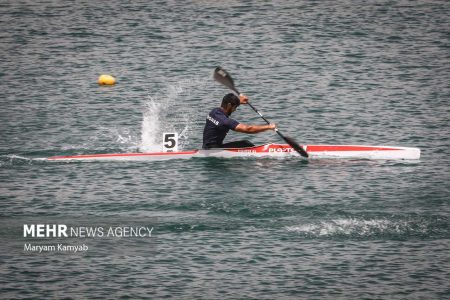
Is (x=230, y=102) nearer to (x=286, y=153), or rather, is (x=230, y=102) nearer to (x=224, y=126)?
(x=224, y=126)

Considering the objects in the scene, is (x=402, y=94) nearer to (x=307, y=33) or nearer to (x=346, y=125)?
(x=346, y=125)

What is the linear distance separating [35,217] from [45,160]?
203 inches

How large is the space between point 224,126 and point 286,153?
82.7 inches

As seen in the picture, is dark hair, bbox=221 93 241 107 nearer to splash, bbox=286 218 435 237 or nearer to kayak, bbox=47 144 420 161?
kayak, bbox=47 144 420 161

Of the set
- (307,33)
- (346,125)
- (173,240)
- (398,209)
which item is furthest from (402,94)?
(173,240)

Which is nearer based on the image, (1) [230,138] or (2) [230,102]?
(2) [230,102]

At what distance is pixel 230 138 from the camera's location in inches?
1351

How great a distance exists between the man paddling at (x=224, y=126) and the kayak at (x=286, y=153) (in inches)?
7.3

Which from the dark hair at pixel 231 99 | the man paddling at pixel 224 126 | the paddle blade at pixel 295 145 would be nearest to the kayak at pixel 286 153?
the man paddling at pixel 224 126

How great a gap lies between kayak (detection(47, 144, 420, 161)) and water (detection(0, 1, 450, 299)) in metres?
0.32

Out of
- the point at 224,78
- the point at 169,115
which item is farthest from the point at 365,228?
the point at 169,115

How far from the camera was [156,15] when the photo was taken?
165 feet

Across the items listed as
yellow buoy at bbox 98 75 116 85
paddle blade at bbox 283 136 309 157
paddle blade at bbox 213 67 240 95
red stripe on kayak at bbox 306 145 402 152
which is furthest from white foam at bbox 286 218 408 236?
yellow buoy at bbox 98 75 116 85

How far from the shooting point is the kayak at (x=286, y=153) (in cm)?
3150
